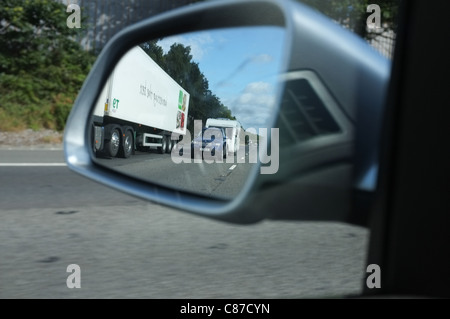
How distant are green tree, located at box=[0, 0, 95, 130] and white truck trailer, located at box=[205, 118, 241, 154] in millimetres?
13782

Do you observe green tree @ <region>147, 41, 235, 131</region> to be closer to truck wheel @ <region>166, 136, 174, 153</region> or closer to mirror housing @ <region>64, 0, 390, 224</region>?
truck wheel @ <region>166, 136, 174, 153</region>

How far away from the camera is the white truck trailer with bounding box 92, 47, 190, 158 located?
1611 mm

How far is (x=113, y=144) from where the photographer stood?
76.1 inches

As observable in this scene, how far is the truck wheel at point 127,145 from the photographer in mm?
1897

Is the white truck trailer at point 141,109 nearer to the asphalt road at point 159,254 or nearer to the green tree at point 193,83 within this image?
the green tree at point 193,83

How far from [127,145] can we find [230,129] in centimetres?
73

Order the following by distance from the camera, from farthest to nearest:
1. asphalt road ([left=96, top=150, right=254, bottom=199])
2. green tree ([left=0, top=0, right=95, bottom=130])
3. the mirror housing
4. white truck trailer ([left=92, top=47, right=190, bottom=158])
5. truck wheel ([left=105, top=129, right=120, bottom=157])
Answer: green tree ([left=0, top=0, right=95, bottom=130])
truck wheel ([left=105, top=129, right=120, bottom=157])
white truck trailer ([left=92, top=47, right=190, bottom=158])
asphalt road ([left=96, top=150, right=254, bottom=199])
the mirror housing

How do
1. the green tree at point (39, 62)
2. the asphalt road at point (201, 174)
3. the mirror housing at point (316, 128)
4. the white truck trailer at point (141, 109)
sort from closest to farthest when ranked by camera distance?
the mirror housing at point (316, 128)
the asphalt road at point (201, 174)
the white truck trailer at point (141, 109)
the green tree at point (39, 62)

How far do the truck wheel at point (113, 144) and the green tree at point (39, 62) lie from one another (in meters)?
13.2

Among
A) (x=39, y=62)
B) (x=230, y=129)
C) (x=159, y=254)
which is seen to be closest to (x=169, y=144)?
(x=230, y=129)

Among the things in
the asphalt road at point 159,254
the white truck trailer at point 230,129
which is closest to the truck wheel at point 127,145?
the white truck trailer at point 230,129

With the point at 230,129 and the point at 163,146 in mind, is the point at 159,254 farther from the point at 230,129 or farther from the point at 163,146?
the point at 230,129

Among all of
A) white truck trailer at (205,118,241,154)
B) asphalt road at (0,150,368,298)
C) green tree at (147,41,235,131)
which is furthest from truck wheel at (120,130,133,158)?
asphalt road at (0,150,368,298)
